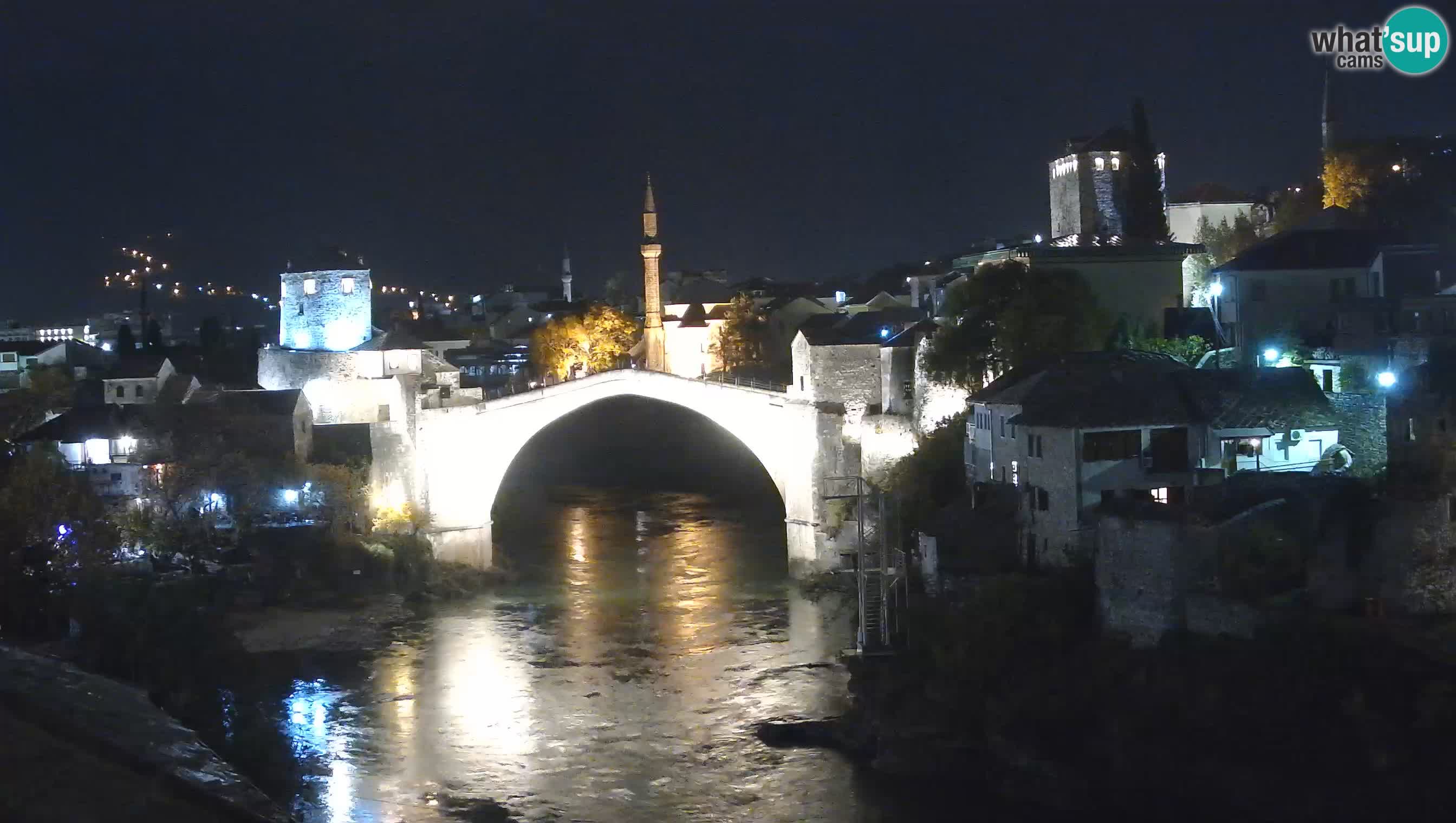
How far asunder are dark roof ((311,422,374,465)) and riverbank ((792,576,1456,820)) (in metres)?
10.0

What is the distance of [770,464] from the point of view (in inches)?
933

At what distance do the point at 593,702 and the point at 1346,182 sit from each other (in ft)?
47.1

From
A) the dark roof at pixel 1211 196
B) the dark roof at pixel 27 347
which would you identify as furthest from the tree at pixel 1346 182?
the dark roof at pixel 27 347

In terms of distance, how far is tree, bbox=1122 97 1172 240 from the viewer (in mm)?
23609

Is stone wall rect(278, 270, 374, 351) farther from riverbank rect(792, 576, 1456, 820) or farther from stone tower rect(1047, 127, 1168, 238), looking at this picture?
riverbank rect(792, 576, 1456, 820)

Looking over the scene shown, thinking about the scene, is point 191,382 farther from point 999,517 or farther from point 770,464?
point 999,517

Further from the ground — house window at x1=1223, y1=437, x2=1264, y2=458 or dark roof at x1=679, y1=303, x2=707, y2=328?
dark roof at x1=679, y1=303, x2=707, y2=328

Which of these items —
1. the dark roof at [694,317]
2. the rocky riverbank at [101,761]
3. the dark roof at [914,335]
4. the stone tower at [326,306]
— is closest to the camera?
the rocky riverbank at [101,761]

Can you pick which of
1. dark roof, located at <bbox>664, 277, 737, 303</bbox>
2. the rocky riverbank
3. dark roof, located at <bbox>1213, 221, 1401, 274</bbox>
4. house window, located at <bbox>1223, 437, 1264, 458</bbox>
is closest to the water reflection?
the rocky riverbank

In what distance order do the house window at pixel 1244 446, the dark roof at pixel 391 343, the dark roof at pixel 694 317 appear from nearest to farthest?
1. the house window at pixel 1244 446
2. the dark roof at pixel 391 343
3. the dark roof at pixel 694 317

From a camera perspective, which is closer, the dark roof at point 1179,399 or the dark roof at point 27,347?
the dark roof at point 1179,399

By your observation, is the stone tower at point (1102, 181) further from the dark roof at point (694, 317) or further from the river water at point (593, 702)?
the dark roof at point (694, 317)

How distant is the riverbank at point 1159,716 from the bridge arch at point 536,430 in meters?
7.54

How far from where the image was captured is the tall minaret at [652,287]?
1222 inches
